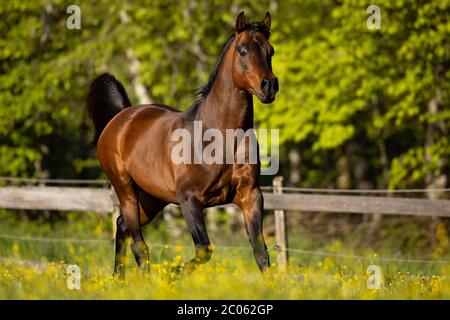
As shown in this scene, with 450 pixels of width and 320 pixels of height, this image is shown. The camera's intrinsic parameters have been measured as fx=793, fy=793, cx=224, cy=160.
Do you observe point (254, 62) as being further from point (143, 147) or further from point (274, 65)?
point (274, 65)

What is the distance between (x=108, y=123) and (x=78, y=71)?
26.6ft

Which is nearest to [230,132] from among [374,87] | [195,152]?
[195,152]

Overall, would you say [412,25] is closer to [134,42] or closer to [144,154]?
[134,42]

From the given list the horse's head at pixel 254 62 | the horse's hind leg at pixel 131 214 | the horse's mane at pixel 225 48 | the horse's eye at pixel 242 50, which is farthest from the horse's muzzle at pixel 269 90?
the horse's hind leg at pixel 131 214

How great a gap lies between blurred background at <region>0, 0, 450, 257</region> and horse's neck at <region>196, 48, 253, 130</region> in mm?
5922

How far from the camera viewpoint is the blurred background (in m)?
13.8

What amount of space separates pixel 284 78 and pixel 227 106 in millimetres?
8499

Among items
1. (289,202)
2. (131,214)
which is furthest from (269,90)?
(289,202)

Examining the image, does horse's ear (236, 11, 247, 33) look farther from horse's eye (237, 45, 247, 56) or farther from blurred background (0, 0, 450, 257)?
blurred background (0, 0, 450, 257)

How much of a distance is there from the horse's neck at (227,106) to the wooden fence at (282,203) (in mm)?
3133

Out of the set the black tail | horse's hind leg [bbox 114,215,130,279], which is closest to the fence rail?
the black tail

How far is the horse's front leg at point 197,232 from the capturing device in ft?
21.2

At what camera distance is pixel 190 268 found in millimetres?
6465

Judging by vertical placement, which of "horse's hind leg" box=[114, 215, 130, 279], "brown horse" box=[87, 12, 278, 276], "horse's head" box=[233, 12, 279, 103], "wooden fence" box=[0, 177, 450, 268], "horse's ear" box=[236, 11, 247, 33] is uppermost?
"horse's ear" box=[236, 11, 247, 33]
